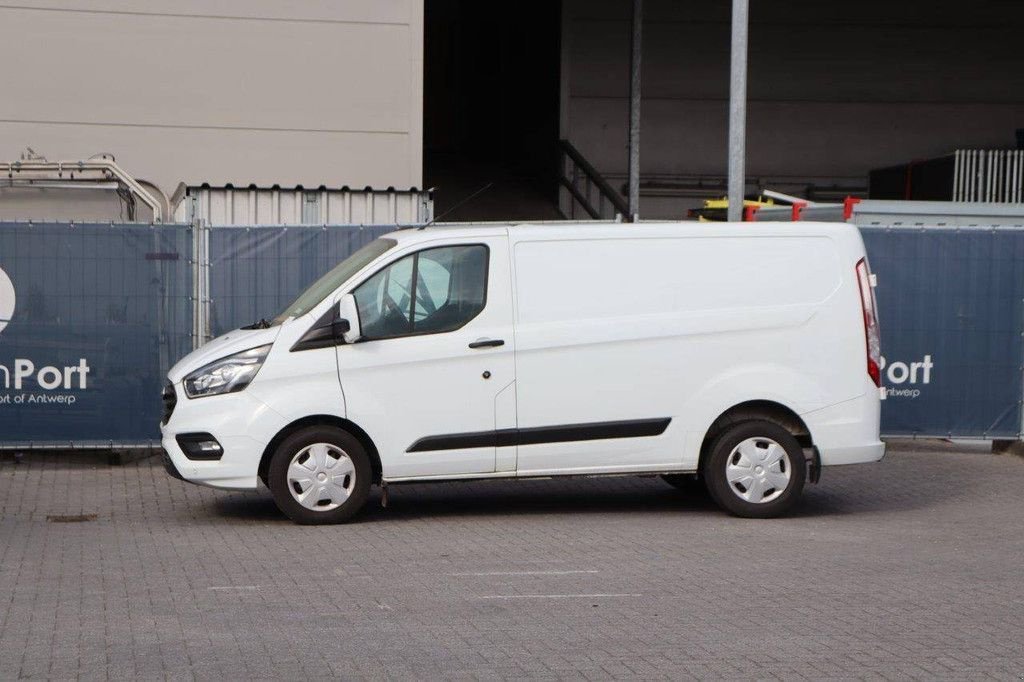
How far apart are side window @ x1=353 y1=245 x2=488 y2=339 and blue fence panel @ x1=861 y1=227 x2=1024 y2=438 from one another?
4973mm

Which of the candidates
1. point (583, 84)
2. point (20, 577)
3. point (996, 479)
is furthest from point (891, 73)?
point (20, 577)

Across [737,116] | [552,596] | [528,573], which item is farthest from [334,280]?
[737,116]

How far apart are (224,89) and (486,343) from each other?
9361 mm

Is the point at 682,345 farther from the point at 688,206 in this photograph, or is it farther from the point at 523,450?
the point at 688,206

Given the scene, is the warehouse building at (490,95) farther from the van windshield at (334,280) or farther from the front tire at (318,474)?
the front tire at (318,474)

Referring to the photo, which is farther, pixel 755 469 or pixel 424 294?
pixel 755 469

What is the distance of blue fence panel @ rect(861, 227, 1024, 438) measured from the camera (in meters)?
13.1

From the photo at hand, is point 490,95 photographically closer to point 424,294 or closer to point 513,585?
point 424,294

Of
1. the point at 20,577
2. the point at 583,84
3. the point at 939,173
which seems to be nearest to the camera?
the point at 20,577

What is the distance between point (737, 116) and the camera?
1302cm

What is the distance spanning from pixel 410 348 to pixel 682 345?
190 cm

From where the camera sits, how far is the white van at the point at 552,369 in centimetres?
950

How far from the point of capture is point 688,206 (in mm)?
25156

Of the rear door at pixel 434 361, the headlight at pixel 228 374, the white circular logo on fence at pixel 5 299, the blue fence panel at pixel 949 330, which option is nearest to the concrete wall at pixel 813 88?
the blue fence panel at pixel 949 330
